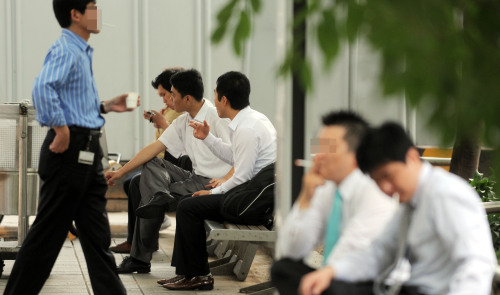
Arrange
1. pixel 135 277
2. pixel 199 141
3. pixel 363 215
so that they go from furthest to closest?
pixel 199 141 < pixel 135 277 < pixel 363 215

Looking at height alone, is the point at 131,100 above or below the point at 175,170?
above

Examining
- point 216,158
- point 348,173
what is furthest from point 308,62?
point 216,158

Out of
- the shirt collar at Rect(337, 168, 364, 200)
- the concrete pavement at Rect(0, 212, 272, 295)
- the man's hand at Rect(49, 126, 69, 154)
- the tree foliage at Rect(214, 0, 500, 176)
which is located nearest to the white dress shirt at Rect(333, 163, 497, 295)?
the shirt collar at Rect(337, 168, 364, 200)

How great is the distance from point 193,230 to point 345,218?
2.68m

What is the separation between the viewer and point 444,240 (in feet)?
9.35

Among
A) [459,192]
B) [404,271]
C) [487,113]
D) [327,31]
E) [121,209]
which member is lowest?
[121,209]

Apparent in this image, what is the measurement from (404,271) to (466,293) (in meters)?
0.42

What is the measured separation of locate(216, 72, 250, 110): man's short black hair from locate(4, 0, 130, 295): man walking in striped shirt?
136cm

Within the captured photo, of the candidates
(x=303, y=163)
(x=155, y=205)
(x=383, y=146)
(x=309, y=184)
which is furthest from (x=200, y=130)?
(x=383, y=146)

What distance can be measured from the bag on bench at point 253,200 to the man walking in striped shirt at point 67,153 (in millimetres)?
1140

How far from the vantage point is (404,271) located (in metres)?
3.10

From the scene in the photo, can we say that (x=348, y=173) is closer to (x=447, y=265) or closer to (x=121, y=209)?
(x=447, y=265)

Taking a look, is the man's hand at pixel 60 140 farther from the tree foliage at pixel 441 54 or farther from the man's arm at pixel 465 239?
the tree foliage at pixel 441 54

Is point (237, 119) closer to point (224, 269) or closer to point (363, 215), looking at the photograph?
point (224, 269)
